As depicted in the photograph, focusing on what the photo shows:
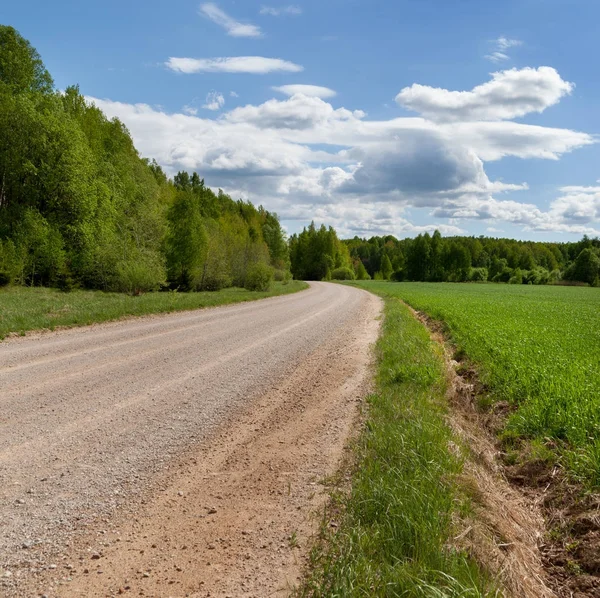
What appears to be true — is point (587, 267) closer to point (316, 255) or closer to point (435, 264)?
point (435, 264)

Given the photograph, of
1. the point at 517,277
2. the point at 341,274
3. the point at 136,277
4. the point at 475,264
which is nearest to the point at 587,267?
the point at 517,277

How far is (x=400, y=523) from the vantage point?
146 inches

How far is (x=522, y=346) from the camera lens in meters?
11.7

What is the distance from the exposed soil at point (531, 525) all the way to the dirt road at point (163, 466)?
1.58 meters

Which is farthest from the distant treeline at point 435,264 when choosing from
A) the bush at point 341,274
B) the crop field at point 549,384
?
the crop field at point 549,384

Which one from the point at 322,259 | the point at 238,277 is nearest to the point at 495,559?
the point at 238,277

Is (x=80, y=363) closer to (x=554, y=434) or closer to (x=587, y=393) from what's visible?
(x=554, y=434)

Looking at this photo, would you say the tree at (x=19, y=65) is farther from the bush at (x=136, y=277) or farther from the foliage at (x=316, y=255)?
the foliage at (x=316, y=255)

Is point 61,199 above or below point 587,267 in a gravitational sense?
below

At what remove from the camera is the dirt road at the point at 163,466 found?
344 centimetres

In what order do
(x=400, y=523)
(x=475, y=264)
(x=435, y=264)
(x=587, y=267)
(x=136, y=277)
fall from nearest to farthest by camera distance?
(x=400, y=523) < (x=136, y=277) < (x=587, y=267) < (x=435, y=264) < (x=475, y=264)

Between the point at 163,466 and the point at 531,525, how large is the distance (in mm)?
3992

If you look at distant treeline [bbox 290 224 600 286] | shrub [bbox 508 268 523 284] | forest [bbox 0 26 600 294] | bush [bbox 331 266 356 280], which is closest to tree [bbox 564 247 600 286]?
distant treeline [bbox 290 224 600 286]

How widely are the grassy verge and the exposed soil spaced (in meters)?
0.28
